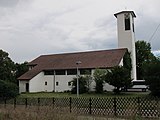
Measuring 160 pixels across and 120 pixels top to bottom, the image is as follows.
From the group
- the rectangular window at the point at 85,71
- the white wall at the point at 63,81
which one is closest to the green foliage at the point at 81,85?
the rectangular window at the point at 85,71

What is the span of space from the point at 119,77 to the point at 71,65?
12.2 meters

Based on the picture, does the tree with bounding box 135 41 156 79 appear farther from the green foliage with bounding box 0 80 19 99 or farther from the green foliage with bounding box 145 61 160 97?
the green foliage with bounding box 0 80 19 99

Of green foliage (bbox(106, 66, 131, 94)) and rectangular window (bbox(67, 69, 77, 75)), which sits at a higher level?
rectangular window (bbox(67, 69, 77, 75))

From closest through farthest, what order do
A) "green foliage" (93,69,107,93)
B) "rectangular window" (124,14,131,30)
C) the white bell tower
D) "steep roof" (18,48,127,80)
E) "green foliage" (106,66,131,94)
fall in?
1. "green foliage" (106,66,131,94)
2. "green foliage" (93,69,107,93)
3. "steep roof" (18,48,127,80)
4. the white bell tower
5. "rectangular window" (124,14,131,30)

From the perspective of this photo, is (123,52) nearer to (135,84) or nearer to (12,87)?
(135,84)

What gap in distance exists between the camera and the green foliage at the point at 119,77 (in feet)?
124

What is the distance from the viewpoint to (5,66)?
4897cm

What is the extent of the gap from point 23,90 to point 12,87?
14752mm

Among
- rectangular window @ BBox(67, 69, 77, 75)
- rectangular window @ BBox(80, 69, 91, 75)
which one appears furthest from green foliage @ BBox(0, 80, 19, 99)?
rectangular window @ BBox(67, 69, 77, 75)

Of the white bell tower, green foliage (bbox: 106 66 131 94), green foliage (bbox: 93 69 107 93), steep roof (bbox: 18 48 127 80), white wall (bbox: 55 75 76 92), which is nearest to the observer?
green foliage (bbox: 106 66 131 94)

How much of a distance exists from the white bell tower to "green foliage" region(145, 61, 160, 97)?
17070mm

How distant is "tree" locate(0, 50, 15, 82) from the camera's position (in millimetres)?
48156

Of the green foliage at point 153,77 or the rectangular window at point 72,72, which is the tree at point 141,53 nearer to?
the rectangular window at point 72,72

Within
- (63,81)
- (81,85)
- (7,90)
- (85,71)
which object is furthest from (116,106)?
(63,81)
